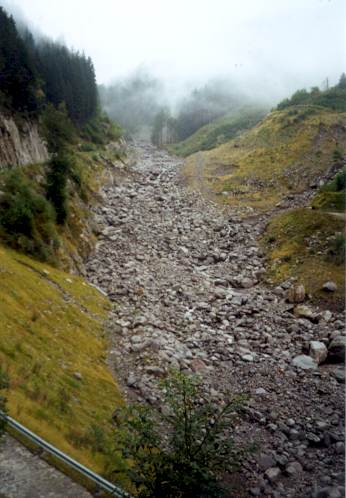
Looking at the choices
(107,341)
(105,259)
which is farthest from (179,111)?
(107,341)

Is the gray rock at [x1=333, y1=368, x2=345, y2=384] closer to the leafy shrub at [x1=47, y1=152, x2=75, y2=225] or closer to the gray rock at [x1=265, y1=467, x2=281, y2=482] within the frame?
the gray rock at [x1=265, y1=467, x2=281, y2=482]

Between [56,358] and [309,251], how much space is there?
22408 millimetres

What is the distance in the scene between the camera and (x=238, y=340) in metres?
20.6

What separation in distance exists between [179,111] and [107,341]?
6893 inches

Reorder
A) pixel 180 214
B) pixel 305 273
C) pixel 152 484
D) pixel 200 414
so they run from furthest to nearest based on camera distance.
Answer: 1. pixel 180 214
2. pixel 305 273
3. pixel 200 414
4. pixel 152 484

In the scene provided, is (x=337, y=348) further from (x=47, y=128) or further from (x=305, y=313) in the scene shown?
(x=47, y=128)

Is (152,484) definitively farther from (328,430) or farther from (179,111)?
(179,111)

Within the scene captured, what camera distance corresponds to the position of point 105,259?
2964cm

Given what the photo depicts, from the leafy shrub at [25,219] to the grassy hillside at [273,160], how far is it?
27415 millimetres

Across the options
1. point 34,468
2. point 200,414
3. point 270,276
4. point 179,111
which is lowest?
point 270,276

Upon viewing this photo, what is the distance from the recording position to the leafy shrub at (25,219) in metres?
23.3

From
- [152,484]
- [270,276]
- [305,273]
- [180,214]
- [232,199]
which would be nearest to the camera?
[152,484]

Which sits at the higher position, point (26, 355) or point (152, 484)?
point (26, 355)

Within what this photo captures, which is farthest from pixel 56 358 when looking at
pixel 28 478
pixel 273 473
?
pixel 273 473
